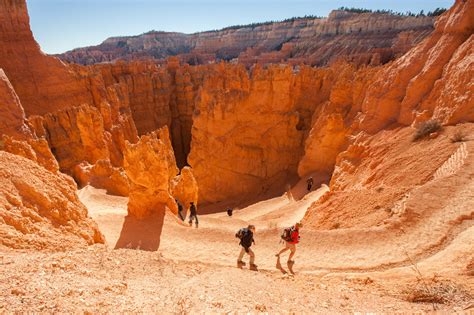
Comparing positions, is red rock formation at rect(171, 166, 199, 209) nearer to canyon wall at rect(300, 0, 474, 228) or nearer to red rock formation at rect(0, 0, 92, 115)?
canyon wall at rect(300, 0, 474, 228)

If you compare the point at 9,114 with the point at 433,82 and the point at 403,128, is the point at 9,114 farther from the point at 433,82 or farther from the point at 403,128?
the point at 433,82

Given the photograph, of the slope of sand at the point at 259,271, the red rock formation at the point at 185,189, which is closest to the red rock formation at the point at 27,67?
the red rock formation at the point at 185,189

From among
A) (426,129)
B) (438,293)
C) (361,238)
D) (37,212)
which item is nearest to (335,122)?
(426,129)

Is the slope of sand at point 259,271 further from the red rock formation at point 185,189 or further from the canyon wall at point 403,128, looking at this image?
the red rock formation at point 185,189

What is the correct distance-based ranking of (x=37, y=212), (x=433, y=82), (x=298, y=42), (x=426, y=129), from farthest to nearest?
(x=298, y=42) < (x=433, y=82) < (x=426, y=129) < (x=37, y=212)

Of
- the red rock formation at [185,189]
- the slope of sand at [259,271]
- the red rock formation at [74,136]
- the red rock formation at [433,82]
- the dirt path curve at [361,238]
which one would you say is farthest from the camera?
the red rock formation at [74,136]

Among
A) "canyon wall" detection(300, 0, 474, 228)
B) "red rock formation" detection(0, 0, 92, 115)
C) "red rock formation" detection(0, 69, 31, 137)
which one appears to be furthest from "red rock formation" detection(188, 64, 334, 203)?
"red rock formation" detection(0, 69, 31, 137)

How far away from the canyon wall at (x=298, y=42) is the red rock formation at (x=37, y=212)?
45887 mm

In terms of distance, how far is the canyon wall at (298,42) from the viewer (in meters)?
62.5

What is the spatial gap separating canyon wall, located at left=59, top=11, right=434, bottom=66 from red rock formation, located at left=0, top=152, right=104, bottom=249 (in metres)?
45.9

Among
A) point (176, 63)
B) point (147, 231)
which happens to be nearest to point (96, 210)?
point (147, 231)

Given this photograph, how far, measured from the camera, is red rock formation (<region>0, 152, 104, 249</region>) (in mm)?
6523

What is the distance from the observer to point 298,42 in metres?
90.0

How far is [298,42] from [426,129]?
83.0 m
